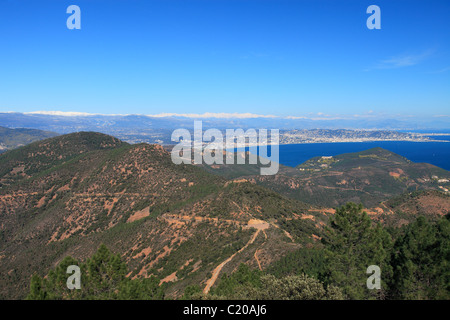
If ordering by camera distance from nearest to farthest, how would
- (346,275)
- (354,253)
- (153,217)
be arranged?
(346,275)
(354,253)
(153,217)

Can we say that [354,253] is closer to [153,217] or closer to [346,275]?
[346,275]

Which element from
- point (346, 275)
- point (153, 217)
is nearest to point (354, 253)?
point (346, 275)

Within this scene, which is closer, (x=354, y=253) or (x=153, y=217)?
(x=354, y=253)

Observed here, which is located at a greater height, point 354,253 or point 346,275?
point 354,253

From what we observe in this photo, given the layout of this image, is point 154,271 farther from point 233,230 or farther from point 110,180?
point 110,180

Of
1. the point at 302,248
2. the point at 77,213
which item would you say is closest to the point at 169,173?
the point at 77,213

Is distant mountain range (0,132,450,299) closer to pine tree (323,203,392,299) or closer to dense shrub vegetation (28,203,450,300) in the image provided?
dense shrub vegetation (28,203,450,300)

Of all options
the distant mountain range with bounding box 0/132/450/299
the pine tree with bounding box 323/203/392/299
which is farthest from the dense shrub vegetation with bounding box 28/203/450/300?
the distant mountain range with bounding box 0/132/450/299

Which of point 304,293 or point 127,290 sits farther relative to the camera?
point 127,290

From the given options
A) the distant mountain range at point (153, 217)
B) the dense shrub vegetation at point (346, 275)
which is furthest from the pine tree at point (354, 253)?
the distant mountain range at point (153, 217)
